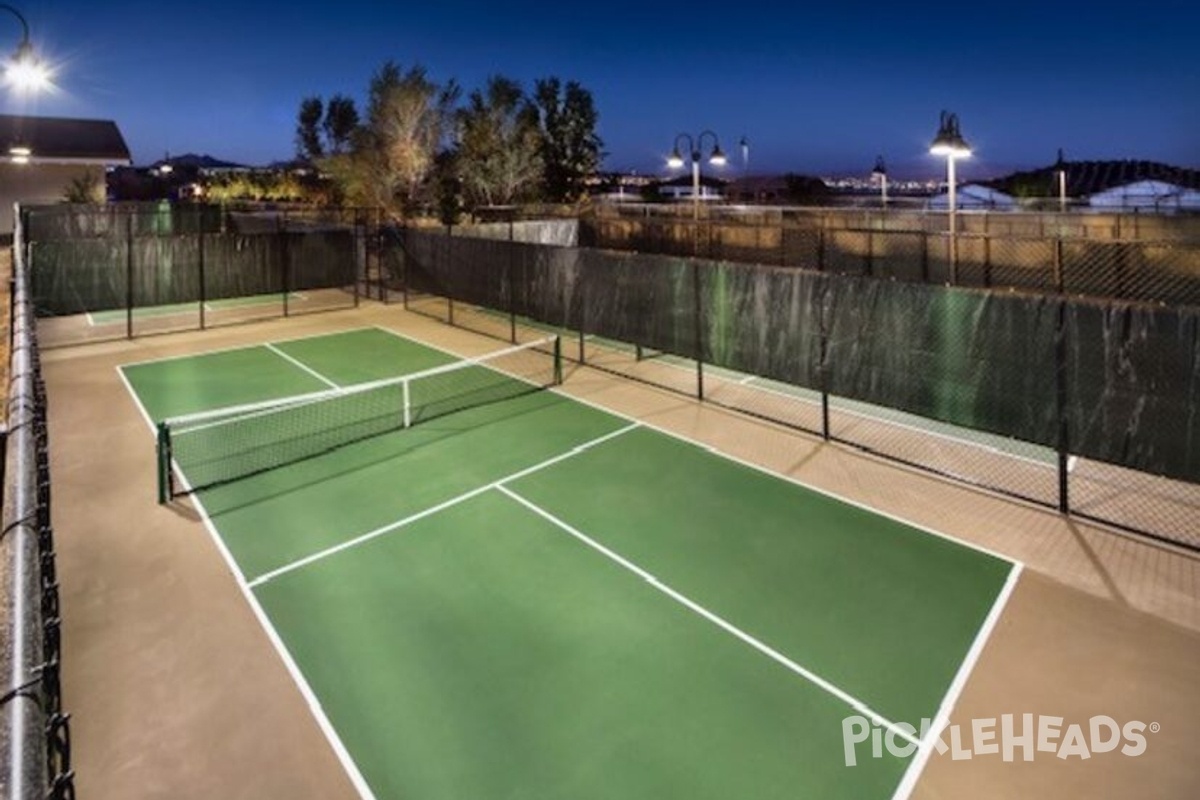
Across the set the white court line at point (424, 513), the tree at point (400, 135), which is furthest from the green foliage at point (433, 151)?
the white court line at point (424, 513)

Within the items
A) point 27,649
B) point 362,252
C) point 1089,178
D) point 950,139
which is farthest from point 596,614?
point 1089,178

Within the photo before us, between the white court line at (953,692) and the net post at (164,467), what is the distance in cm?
852

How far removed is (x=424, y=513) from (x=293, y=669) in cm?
307

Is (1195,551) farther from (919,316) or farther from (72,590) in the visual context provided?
(72,590)

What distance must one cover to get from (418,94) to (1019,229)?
31.9 m

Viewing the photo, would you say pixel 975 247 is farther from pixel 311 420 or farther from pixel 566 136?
pixel 566 136

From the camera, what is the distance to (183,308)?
22.5 meters

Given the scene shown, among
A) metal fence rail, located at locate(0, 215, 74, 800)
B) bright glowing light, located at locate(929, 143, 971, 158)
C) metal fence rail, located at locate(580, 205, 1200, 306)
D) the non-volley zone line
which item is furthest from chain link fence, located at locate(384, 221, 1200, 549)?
metal fence rail, located at locate(0, 215, 74, 800)

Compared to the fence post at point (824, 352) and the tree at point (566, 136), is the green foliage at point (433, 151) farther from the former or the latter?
the fence post at point (824, 352)

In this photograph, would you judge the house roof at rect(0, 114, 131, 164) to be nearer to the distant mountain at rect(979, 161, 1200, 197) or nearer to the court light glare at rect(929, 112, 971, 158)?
the court light glare at rect(929, 112, 971, 158)

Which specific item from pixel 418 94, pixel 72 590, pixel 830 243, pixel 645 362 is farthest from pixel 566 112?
pixel 72 590

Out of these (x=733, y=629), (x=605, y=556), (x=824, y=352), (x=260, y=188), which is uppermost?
(x=260, y=188)

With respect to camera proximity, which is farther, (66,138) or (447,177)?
(447,177)

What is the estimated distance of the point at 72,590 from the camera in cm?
766
